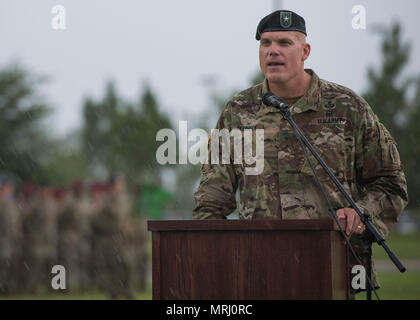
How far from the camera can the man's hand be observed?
11.5 ft

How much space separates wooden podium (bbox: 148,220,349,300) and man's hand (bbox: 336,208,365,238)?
4.4 inches

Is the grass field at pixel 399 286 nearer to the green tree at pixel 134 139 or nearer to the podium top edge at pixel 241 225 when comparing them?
the podium top edge at pixel 241 225

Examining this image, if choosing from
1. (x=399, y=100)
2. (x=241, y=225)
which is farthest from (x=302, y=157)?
(x=399, y=100)

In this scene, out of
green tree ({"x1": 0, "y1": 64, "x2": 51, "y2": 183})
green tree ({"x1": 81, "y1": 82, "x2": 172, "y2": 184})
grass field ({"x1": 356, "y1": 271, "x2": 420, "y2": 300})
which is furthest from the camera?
green tree ({"x1": 81, "y1": 82, "x2": 172, "y2": 184})

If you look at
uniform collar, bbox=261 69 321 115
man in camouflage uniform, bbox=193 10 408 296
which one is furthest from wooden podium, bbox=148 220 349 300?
uniform collar, bbox=261 69 321 115

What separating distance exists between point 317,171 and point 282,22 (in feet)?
2.84

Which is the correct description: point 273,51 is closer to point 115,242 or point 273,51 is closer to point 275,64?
point 275,64

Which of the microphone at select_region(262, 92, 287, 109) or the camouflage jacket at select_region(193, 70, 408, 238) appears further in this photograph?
the camouflage jacket at select_region(193, 70, 408, 238)

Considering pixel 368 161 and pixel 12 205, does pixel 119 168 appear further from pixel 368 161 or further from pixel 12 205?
pixel 368 161

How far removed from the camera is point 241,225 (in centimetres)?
325

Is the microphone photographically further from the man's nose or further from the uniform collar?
the uniform collar

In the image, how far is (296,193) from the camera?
432cm

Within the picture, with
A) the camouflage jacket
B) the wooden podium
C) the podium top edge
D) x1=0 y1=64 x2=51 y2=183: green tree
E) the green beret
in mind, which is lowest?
the wooden podium
